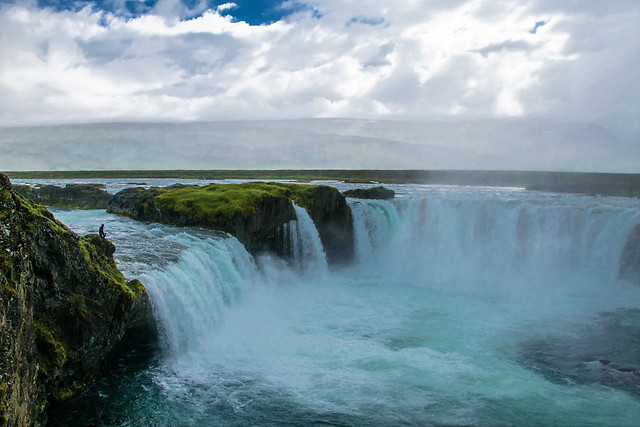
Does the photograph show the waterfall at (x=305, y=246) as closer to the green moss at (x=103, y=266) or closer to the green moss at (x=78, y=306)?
the green moss at (x=103, y=266)

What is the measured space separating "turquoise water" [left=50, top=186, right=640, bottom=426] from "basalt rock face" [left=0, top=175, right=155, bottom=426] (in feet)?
2.63

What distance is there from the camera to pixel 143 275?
14.0 meters

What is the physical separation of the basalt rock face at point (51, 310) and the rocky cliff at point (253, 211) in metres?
9.93

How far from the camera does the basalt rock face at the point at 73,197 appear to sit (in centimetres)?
3788

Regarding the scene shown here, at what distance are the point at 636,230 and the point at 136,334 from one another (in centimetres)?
2997

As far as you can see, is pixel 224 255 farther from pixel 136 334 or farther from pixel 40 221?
pixel 40 221

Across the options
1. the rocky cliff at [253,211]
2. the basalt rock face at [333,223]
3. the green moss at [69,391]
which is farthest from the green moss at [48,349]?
the basalt rock face at [333,223]

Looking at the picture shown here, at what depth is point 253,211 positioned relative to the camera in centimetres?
2444

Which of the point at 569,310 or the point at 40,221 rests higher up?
the point at 40,221

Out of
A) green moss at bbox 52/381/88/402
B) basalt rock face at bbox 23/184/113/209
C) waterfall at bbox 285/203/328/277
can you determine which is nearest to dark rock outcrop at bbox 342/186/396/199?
waterfall at bbox 285/203/328/277

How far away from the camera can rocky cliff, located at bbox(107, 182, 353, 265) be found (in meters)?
23.8

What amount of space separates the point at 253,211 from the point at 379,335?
35.6 ft

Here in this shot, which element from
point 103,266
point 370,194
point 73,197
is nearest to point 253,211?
point 103,266

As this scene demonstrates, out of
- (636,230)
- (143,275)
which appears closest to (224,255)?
(143,275)
